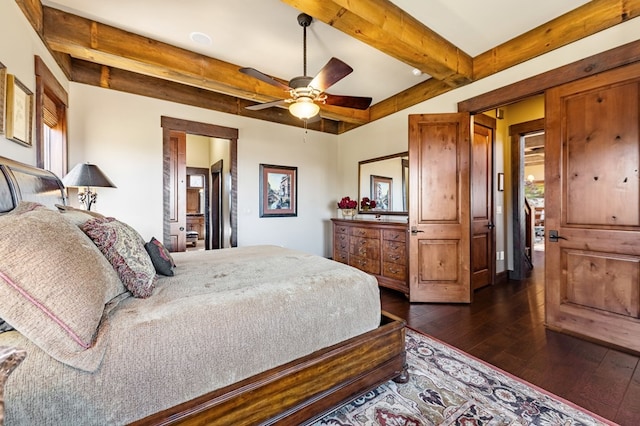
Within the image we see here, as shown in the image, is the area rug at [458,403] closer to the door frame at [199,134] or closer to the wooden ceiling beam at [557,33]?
the wooden ceiling beam at [557,33]

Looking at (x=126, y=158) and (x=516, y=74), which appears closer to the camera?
(x=516, y=74)

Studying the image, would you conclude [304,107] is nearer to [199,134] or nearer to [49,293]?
[199,134]

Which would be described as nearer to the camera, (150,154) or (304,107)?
(304,107)

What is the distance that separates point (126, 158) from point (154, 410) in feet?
11.6

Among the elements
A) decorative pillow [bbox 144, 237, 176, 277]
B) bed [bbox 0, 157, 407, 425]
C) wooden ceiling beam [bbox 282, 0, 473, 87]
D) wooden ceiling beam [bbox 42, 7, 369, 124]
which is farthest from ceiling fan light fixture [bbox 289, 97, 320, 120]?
decorative pillow [bbox 144, 237, 176, 277]

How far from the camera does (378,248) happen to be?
13.4ft

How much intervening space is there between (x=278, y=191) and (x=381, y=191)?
1766 millimetres

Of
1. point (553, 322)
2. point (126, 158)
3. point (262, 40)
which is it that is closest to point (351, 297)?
point (553, 322)

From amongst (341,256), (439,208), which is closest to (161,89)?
(341,256)

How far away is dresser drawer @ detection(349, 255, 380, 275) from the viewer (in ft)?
13.5

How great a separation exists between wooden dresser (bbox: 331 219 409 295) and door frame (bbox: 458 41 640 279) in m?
1.70

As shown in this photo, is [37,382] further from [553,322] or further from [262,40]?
[553,322]

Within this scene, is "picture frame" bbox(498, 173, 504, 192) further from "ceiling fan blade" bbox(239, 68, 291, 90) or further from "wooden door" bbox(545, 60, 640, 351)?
"ceiling fan blade" bbox(239, 68, 291, 90)

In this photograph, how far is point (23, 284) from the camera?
2.92ft
